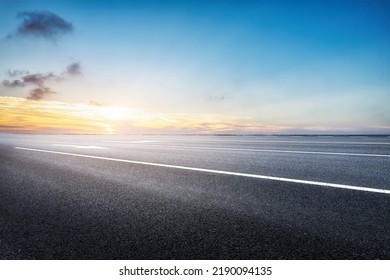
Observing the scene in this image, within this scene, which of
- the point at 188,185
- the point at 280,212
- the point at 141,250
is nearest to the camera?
the point at 141,250

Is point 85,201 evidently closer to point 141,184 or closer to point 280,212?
point 141,184

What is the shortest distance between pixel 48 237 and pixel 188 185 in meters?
2.32

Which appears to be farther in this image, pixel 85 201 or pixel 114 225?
pixel 85 201

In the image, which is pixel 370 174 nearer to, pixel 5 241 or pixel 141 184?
pixel 141 184

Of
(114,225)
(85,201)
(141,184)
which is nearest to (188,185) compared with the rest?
(141,184)

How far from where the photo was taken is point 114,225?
2.88 meters

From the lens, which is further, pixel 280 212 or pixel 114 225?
pixel 280 212

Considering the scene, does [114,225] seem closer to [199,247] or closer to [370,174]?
[199,247]

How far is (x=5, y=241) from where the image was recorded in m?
2.61
